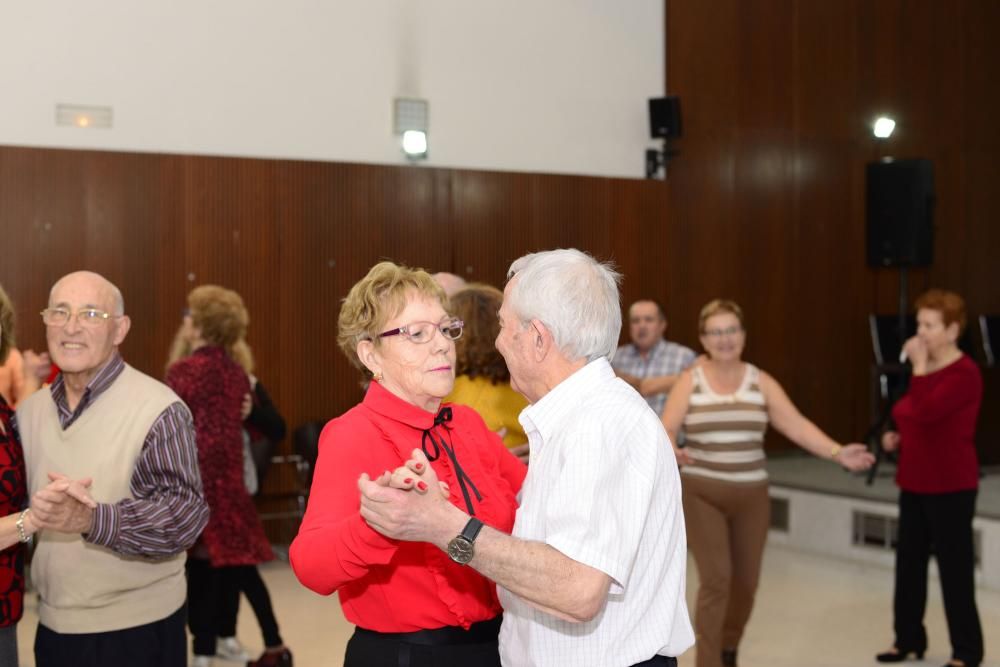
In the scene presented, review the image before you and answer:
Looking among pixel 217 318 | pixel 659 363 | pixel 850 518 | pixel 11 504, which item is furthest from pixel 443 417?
pixel 850 518

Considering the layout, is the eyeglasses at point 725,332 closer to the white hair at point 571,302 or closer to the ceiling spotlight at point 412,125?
the white hair at point 571,302

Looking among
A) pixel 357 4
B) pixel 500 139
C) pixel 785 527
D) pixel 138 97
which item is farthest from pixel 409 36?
pixel 785 527

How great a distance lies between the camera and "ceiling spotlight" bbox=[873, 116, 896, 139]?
34.2ft

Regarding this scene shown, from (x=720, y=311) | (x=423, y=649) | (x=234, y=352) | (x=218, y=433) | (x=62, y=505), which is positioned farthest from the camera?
(x=234, y=352)

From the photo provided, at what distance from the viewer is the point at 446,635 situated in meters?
2.16

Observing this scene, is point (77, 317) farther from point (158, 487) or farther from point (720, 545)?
point (720, 545)

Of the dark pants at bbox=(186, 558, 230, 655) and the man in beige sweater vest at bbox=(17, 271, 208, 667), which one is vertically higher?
the man in beige sweater vest at bbox=(17, 271, 208, 667)

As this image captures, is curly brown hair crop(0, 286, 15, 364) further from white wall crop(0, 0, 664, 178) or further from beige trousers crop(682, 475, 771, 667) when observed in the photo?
white wall crop(0, 0, 664, 178)

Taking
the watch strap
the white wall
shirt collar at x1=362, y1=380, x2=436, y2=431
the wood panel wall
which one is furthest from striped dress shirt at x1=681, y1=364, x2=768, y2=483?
the white wall

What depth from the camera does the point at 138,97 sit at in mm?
7617

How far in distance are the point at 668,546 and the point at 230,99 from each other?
653 centimetres

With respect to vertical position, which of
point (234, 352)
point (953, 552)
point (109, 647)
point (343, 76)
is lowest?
point (953, 552)

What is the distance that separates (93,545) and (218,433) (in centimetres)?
206

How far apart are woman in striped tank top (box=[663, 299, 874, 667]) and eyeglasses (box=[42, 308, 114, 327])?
2.50m
